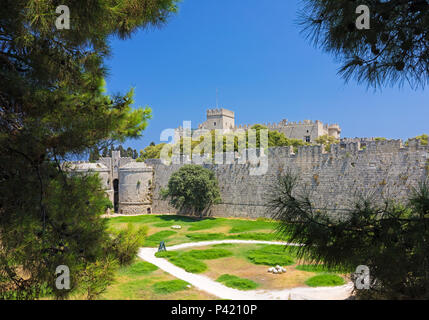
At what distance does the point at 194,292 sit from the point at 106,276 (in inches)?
233

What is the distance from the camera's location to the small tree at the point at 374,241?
8.62 ft

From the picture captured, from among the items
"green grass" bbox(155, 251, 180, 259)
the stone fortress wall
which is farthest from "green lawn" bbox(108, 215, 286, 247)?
the stone fortress wall

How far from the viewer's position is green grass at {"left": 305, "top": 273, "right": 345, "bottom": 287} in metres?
9.14

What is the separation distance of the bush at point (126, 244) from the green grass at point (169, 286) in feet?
17.7

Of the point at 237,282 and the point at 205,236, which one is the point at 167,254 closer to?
the point at 205,236

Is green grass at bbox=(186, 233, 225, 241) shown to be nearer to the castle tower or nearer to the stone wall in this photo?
the stone wall

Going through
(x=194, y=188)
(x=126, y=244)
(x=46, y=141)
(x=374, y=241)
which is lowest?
(x=126, y=244)

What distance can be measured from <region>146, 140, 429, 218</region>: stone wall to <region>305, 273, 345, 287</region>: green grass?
2620 millimetres

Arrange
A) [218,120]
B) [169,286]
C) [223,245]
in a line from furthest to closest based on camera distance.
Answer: [218,120]
[223,245]
[169,286]

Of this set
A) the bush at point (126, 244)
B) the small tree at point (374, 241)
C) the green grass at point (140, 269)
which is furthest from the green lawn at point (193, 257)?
the small tree at point (374, 241)

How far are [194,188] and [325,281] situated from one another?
1364 cm

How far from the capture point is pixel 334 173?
16.9 meters

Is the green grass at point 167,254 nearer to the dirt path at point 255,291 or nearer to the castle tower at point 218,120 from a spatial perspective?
the dirt path at point 255,291

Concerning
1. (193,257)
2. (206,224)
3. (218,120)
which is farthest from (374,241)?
(218,120)
